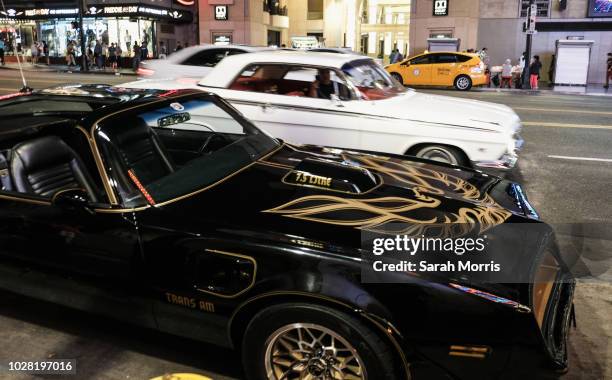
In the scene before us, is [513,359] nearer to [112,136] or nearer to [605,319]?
[605,319]

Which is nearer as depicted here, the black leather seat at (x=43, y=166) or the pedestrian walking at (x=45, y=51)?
the black leather seat at (x=43, y=166)

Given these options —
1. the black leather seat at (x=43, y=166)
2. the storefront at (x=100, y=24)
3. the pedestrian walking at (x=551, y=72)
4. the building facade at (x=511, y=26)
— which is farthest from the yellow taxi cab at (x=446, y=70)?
the black leather seat at (x=43, y=166)

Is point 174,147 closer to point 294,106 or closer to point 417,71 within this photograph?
point 294,106

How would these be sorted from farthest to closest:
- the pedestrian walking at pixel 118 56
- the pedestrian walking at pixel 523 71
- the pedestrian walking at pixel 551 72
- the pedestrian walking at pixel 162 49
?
the pedestrian walking at pixel 162 49 → the pedestrian walking at pixel 118 56 → the pedestrian walking at pixel 551 72 → the pedestrian walking at pixel 523 71

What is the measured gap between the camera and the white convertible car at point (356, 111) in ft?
21.4

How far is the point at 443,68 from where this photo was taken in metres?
21.5

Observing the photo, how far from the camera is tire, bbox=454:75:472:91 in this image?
70.1ft

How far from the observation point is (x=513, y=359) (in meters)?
2.45

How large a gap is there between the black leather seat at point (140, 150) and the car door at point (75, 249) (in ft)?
0.63

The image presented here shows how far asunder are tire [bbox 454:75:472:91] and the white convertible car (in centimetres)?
1454

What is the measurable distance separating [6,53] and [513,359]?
4153 centimetres

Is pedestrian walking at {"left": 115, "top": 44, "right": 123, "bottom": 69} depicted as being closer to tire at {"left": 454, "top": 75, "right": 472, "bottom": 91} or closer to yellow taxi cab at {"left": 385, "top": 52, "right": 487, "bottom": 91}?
yellow taxi cab at {"left": 385, "top": 52, "right": 487, "bottom": 91}

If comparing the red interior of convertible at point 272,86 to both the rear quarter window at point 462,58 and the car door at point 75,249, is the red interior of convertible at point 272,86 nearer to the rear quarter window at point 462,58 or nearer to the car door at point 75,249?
the car door at point 75,249

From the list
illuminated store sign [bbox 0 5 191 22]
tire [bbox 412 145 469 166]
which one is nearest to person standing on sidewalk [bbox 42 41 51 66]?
illuminated store sign [bbox 0 5 191 22]
